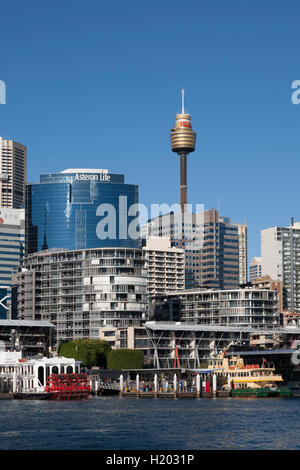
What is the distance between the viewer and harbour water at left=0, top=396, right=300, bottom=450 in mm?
94644

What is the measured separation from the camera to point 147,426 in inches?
4473

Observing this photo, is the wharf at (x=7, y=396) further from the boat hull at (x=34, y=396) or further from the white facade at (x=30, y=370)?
the boat hull at (x=34, y=396)

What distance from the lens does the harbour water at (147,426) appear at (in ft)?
311

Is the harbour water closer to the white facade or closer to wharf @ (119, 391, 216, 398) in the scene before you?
the white facade

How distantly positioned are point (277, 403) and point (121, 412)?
44.7 metres

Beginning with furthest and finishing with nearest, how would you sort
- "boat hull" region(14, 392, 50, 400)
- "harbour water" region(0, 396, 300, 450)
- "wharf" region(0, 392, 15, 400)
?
1. "wharf" region(0, 392, 15, 400)
2. "boat hull" region(14, 392, 50, 400)
3. "harbour water" region(0, 396, 300, 450)

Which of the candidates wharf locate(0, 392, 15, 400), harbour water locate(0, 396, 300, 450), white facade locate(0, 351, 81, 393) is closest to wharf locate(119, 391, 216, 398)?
white facade locate(0, 351, 81, 393)

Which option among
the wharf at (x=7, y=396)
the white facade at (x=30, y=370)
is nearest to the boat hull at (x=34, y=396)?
the wharf at (x=7, y=396)

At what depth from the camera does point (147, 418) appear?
126562 millimetres
